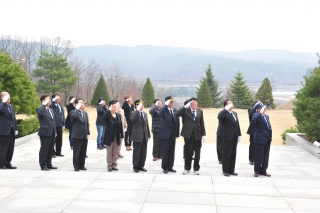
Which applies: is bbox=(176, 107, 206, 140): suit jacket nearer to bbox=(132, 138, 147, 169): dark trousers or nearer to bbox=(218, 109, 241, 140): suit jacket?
bbox=(218, 109, 241, 140): suit jacket

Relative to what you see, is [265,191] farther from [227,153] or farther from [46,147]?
[46,147]

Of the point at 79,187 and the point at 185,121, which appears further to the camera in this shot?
the point at 185,121

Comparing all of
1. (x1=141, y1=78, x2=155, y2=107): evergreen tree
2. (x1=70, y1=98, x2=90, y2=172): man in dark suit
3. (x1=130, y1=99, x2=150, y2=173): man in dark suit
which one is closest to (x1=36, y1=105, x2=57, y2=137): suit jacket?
(x1=70, y1=98, x2=90, y2=172): man in dark suit

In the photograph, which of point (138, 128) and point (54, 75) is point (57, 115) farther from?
point (54, 75)

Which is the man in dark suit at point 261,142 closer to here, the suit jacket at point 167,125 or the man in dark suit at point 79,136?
the suit jacket at point 167,125

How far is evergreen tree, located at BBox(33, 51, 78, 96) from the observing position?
31653 millimetres

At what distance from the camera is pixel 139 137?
24.0 feet

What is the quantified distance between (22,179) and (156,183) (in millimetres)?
2586

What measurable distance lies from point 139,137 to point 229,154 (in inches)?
77.7

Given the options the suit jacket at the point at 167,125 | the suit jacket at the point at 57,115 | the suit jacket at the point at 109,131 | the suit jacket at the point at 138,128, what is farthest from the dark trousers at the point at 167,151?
the suit jacket at the point at 57,115

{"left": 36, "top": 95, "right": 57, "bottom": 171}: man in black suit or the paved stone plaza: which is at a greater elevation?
{"left": 36, "top": 95, "right": 57, "bottom": 171}: man in black suit

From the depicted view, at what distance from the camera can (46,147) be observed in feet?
24.3

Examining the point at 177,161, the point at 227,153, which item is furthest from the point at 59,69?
the point at 227,153

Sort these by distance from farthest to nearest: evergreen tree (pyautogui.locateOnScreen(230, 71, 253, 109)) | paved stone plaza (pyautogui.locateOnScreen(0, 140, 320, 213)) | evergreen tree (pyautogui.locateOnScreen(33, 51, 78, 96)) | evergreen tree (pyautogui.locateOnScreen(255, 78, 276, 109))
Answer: evergreen tree (pyautogui.locateOnScreen(230, 71, 253, 109)) → evergreen tree (pyautogui.locateOnScreen(255, 78, 276, 109)) → evergreen tree (pyautogui.locateOnScreen(33, 51, 78, 96)) → paved stone plaza (pyautogui.locateOnScreen(0, 140, 320, 213))
